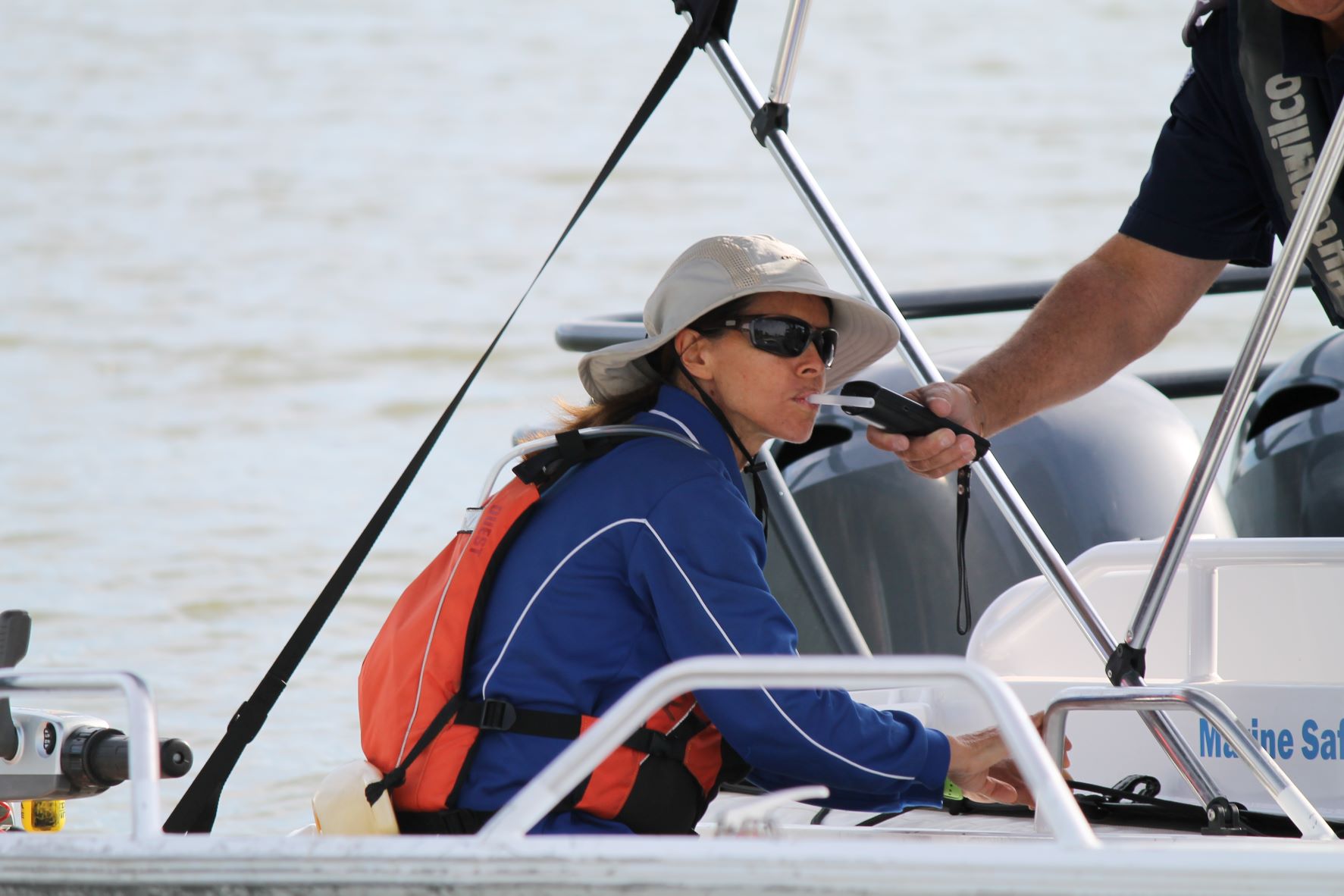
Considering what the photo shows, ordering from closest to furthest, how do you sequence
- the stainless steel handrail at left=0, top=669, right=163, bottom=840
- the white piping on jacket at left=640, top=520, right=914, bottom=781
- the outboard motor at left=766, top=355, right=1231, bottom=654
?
the stainless steel handrail at left=0, top=669, right=163, bottom=840
the white piping on jacket at left=640, top=520, right=914, bottom=781
the outboard motor at left=766, top=355, right=1231, bottom=654

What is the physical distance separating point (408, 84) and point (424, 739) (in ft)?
53.9

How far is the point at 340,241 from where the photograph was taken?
1414 cm

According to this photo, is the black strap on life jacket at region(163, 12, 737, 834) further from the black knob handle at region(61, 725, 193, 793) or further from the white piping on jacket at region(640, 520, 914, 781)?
the white piping on jacket at region(640, 520, 914, 781)

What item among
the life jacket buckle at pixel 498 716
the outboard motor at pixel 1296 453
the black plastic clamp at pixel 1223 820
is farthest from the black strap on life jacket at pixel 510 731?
the outboard motor at pixel 1296 453

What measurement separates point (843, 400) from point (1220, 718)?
70 cm

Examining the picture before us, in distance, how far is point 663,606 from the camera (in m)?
2.52

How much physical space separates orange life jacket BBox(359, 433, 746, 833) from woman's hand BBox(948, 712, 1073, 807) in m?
0.32

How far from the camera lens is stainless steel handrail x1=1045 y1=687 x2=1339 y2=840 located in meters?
2.50

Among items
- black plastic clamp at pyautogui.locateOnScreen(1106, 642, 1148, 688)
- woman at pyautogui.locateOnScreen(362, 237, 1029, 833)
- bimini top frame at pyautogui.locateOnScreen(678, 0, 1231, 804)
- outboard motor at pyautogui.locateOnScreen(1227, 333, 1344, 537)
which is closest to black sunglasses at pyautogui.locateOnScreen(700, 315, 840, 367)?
woman at pyautogui.locateOnScreen(362, 237, 1029, 833)

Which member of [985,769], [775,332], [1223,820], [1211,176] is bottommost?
[1223,820]

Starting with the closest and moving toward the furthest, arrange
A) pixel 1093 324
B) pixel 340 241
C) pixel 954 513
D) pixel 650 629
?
1. pixel 650 629
2. pixel 1093 324
3. pixel 954 513
4. pixel 340 241

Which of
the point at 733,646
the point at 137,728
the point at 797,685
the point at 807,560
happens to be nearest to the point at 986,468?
the point at 807,560

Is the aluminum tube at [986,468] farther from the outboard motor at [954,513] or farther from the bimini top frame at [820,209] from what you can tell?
the outboard motor at [954,513]

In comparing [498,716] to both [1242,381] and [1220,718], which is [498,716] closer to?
[1220,718]
